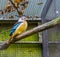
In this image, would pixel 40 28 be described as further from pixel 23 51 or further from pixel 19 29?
pixel 23 51

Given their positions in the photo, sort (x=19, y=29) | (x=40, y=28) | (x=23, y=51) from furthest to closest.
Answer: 1. (x=23, y=51)
2. (x=19, y=29)
3. (x=40, y=28)

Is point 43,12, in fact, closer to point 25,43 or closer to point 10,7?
point 25,43

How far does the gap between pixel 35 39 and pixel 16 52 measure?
14.4 inches

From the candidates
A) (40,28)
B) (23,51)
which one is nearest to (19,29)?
(40,28)

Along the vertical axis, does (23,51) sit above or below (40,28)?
below

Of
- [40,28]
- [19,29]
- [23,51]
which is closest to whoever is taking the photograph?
[40,28]

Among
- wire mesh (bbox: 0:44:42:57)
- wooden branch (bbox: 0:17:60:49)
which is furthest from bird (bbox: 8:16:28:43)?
wire mesh (bbox: 0:44:42:57)

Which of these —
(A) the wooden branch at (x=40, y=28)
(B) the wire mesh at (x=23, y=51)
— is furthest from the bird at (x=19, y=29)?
(B) the wire mesh at (x=23, y=51)

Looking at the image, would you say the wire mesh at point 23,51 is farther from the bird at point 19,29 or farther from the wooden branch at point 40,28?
the wooden branch at point 40,28

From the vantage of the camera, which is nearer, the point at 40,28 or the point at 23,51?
the point at 40,28

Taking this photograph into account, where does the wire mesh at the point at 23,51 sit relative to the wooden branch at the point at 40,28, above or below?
below

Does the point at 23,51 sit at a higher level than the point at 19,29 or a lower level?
lower

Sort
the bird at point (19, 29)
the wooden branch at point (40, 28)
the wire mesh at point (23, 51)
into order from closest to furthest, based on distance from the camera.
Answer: the wooden branch at point (40, 28) → the bird at point (19, 29) → the wire mesh at point (23, 51)

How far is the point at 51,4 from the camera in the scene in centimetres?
420
